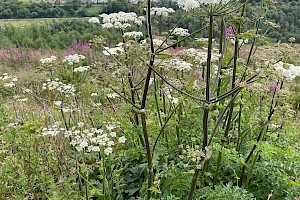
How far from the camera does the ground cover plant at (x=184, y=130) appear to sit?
2.56m

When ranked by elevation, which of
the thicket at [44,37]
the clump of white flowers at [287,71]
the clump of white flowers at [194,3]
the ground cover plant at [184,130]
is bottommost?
the thicket at [44,37]

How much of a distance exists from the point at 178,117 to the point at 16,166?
2320 mm

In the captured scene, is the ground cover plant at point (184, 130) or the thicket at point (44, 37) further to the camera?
the thicket at point (44, 37)

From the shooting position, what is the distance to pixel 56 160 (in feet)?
14.2

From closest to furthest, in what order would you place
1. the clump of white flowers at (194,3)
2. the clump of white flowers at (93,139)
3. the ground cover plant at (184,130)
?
the clump of white flowers at (194,3) → the ground cover plant at (184,130) → the clump of white flowers at (93,139)

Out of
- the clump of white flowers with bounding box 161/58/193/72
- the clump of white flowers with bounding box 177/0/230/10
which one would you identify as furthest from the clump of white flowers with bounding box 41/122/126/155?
the clump of white flowers with bounding box 177/0/230/10

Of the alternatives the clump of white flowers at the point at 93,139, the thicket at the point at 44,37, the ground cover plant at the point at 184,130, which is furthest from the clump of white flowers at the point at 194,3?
the thicket at the point at 44,37

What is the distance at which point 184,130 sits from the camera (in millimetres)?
3422

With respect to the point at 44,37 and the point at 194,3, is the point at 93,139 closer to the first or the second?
the point at 194,3

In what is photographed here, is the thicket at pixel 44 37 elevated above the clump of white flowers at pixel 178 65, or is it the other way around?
the clump of white flowers at pixel 178 65

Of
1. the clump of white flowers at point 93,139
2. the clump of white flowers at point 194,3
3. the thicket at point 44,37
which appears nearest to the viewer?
the clump of white flowers at point 194,3

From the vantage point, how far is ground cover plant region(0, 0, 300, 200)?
8.39ft

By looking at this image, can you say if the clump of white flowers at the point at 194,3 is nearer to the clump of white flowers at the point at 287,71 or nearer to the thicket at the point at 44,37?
the clump of white flowers at the point at 287,71

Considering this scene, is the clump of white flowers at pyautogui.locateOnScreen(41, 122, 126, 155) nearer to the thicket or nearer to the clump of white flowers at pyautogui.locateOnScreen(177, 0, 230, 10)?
the clump of white flowers at pyautogui.locateOnScreen(177, 0, 230, 10)
